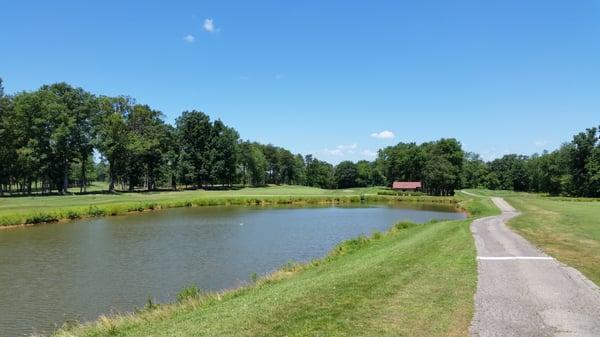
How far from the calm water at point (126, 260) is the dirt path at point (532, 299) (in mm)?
10289

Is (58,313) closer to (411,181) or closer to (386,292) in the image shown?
(386,292)

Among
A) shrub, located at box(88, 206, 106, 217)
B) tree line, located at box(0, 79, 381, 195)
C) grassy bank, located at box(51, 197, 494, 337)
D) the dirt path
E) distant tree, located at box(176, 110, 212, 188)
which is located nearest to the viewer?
the dirt path

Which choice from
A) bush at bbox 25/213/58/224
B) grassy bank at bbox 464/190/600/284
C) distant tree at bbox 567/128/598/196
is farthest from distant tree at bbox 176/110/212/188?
grassy bank at bbox 464/190/600/284

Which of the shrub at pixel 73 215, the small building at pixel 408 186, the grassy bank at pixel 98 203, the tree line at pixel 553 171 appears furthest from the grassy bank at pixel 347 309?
the small building at pixel 408 186

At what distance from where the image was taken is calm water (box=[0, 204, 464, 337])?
15781 mm

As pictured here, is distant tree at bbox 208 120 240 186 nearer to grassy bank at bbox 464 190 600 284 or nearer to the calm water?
the calm water

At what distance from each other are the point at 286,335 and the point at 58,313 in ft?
34.9

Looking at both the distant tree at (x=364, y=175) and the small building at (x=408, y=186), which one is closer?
the small building at (x=408, y=186)

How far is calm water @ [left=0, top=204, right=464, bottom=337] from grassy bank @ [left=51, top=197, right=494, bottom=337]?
4262mm

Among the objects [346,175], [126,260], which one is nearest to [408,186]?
[346,175]

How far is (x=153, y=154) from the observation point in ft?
300

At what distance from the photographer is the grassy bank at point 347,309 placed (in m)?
7.85

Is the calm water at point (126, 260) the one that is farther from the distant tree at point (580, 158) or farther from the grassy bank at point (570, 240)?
the distant tree at point (580, 158)

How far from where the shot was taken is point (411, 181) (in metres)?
139
